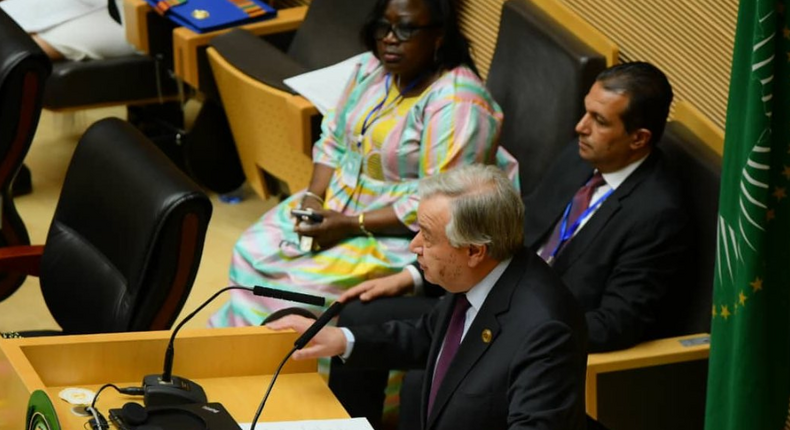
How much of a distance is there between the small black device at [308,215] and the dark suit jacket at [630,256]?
740mm

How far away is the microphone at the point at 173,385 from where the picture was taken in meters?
2.54

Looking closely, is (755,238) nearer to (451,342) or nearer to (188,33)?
(451,342)

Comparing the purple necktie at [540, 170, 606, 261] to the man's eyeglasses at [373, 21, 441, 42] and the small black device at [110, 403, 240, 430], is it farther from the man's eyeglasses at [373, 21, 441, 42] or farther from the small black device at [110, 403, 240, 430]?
the small black device at [110, 403, 240, 430]

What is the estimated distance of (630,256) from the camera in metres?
3.32

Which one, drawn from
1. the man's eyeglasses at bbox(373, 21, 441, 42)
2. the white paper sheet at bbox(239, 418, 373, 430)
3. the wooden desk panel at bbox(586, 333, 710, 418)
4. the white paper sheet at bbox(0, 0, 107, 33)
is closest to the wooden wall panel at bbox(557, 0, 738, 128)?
the man's eyeglasses at bbox(373, 21, 441, 42)

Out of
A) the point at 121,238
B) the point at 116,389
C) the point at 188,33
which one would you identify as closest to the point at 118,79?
the point at 188,33

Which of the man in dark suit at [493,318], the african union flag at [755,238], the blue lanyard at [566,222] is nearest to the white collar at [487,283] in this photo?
the man in dark suit at [493,318]

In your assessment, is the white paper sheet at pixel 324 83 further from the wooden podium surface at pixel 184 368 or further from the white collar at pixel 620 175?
the wooden podium surface at pixel 184 368

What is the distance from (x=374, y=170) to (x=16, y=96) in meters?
1.00

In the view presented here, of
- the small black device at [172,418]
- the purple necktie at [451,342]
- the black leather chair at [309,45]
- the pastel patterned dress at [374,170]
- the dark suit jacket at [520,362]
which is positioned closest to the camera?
the small black device at [172,418]

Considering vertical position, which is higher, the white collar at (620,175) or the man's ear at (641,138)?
the man's ear at (641,138)

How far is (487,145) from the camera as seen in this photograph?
3.78 metres

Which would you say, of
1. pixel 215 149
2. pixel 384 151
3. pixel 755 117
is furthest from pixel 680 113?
pixel 215 149

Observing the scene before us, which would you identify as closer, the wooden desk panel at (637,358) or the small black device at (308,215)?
the wooden desk panel at (637,358)
